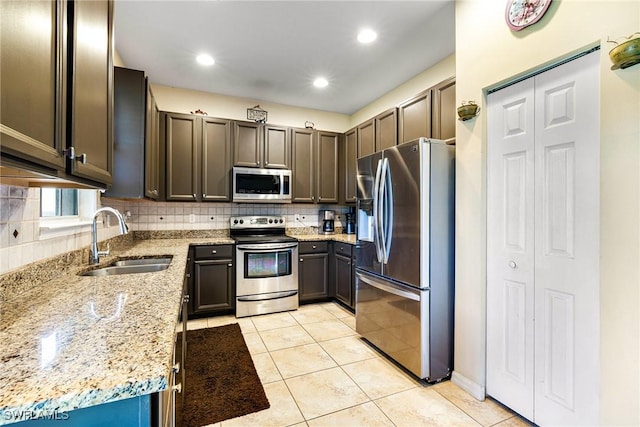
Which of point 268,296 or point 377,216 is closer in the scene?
point 377,216

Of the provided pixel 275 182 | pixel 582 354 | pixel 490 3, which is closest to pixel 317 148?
pixel 275 182

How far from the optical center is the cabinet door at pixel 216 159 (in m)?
3.55

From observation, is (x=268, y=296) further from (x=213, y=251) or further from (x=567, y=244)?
(x=567, y=244)

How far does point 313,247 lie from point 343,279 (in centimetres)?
57

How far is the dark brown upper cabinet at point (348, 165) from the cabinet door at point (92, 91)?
296 centimetres

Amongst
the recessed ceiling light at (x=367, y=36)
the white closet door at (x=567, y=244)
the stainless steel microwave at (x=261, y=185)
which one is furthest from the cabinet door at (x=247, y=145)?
the white closet door at (x=567, y=244)

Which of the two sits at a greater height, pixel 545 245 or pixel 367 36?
pixel 367 36

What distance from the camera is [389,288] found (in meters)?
2.44

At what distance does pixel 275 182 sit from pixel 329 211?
3.48ft

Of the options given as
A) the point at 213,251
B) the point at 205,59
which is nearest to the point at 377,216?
the point at 213,251

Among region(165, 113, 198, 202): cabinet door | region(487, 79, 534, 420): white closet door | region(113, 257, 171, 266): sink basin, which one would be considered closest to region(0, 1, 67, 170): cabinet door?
region(113, 257, 171, 266): sink basin

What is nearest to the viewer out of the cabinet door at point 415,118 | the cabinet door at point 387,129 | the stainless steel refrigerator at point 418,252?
the stainless steel refrigerator at point 418,252

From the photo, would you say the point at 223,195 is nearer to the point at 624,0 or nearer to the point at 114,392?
the point at 114,392

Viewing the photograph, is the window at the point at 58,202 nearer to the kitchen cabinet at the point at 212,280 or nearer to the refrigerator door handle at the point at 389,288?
the kitchen cabinet at the point at 212,280
